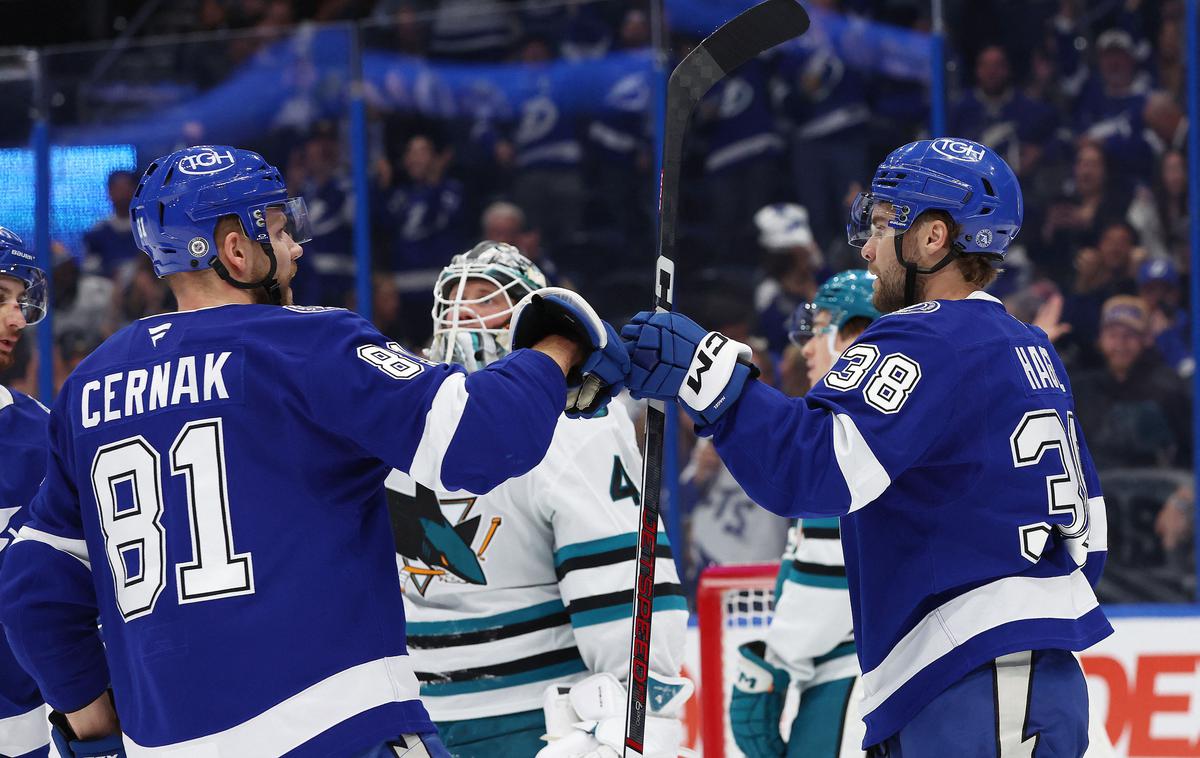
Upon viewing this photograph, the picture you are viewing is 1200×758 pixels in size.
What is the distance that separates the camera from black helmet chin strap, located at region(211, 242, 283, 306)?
2139 millimetres

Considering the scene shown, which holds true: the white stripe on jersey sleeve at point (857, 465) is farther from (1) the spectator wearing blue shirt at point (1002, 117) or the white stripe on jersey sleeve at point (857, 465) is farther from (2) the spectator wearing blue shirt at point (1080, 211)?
(2) the spectator wearing blue shirt at point (1080, 211)

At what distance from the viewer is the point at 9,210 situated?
580 centimetres

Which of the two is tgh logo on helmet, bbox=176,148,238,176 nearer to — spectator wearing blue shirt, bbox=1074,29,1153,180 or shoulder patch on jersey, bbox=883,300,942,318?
shoulder patch on jersey, bbox=883,300,942,318

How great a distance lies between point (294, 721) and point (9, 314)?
1.19 metres

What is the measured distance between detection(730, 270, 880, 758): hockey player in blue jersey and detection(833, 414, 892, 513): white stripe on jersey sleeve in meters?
0.94

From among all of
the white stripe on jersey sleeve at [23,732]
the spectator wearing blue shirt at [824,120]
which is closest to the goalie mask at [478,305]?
the white stripe on jersey sleeve at [23,732]

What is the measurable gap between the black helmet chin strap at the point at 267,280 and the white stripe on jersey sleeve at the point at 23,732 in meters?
1.05

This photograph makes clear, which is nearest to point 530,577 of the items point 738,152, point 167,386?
point 167,386

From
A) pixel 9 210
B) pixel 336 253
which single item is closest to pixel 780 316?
pixel 336 253

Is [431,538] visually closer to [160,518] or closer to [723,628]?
[160,518]

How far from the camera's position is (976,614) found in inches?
87.5

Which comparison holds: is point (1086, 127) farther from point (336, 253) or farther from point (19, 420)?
point (19, 420)

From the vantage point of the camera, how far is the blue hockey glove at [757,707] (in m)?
3.34

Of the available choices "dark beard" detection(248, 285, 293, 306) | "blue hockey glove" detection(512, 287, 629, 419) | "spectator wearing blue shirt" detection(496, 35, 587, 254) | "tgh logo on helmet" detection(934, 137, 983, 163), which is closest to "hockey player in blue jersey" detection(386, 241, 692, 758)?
"blue hockey glove" detection(512, 287, 629, 419)
